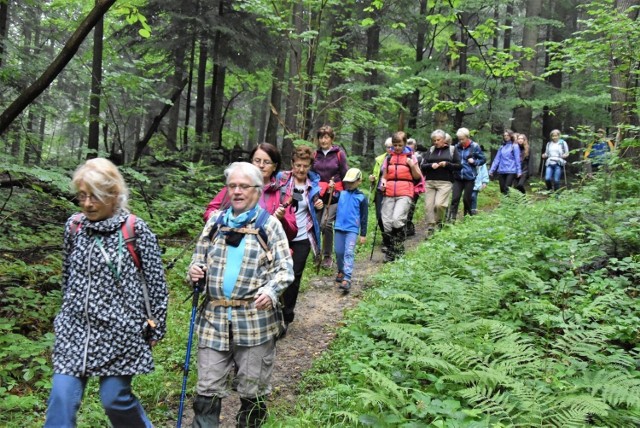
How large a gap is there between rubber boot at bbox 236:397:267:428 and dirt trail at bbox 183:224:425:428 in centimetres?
60

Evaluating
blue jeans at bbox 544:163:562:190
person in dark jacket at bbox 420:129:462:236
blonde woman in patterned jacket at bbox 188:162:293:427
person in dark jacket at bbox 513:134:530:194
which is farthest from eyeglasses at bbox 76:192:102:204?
blue jeans at bbox 544:163:562:190

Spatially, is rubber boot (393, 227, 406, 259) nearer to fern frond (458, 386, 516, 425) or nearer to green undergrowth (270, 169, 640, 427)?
green undergrowth (270, 169, 640, 427)

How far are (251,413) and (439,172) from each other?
7.11 m

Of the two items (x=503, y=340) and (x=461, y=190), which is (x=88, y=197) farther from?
(x=461, y=190)

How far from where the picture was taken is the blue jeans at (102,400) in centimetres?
264

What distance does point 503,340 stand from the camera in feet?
12.0

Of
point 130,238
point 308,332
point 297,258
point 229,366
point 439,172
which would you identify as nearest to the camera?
point 130,238

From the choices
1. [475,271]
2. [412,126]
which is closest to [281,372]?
[475,271]

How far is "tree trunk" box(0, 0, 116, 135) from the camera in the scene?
4113 millimetres

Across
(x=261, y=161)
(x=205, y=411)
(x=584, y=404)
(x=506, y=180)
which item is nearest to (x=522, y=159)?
(x=506, y=180)

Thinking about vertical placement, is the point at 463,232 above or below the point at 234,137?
below

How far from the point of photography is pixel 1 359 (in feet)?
14.4

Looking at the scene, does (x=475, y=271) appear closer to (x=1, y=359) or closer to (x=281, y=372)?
(x=281, y=372)

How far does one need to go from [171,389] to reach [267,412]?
4.69 feet
